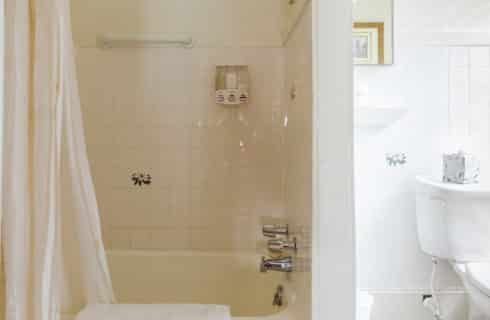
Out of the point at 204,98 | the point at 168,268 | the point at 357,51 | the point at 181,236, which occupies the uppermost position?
the point at 357,51

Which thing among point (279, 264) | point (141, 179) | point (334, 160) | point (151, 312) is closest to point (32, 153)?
point (151, 312)

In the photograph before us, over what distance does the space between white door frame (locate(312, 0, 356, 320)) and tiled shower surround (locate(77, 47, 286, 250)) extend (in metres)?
0.81

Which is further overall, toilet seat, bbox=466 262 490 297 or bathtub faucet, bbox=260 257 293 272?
toilet seat, bbox=466 262 490 297

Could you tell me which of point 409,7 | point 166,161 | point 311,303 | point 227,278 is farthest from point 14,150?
point 409,7

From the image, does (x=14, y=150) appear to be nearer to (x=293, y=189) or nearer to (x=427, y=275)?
(x=293, y=189)

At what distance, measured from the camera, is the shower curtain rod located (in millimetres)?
1710

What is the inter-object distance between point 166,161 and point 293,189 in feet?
2.03

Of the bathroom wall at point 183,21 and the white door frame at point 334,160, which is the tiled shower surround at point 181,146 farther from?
the white door frame at point 334,160

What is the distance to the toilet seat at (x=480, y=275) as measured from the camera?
1.58 meters

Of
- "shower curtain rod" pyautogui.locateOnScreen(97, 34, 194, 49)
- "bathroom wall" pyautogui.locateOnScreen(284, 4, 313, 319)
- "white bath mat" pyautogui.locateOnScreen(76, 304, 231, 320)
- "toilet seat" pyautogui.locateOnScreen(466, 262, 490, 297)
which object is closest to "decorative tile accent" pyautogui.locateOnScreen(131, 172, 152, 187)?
"shower curtain rod" pyautogui.locateOnScreen(97, 34, 194, 49)

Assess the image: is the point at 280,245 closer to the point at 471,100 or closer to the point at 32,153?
the point at 32,153

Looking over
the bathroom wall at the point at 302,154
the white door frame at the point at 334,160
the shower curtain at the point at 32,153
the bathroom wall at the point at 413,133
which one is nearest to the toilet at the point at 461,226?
the bathroom wall at the point at 413,133

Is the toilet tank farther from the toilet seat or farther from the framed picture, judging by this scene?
the framed picture

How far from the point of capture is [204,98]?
1.75 meters
